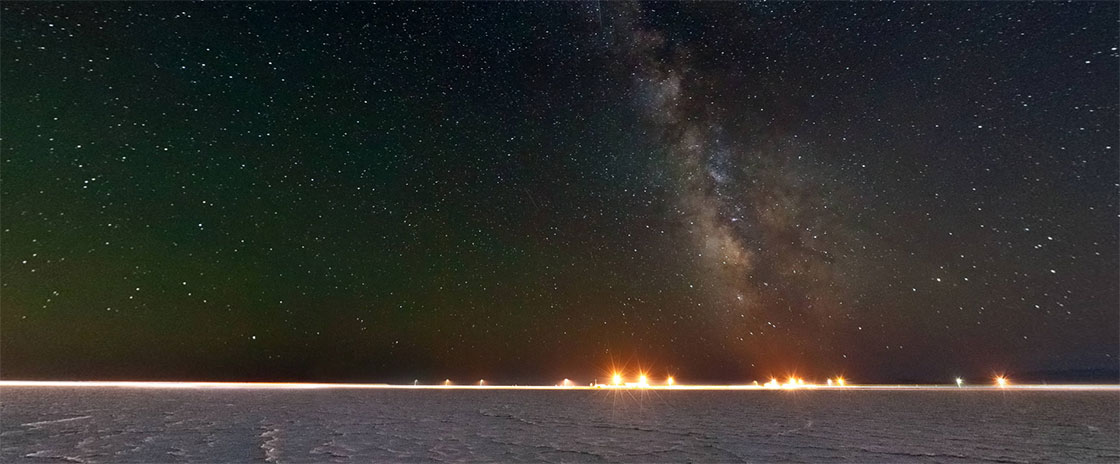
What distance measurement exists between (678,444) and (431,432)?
24.4ft

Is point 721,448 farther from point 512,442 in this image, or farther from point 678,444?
point 512,442

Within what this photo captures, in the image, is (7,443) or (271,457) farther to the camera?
(7,443)

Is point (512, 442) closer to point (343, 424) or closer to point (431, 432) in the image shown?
point (431, 432)

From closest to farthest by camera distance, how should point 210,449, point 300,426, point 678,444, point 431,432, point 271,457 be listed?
point 271,457, point 210,449, point 678,444, point 431,432, point 300,426

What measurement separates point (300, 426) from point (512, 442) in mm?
9047

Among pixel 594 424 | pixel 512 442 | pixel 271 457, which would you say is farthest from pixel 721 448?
pixel 271 457

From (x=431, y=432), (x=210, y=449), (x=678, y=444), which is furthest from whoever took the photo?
(x=431, y=432)

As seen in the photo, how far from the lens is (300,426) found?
61.9 feet

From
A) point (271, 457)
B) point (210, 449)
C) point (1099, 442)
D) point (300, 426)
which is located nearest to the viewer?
point (271, 457)

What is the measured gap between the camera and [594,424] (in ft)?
65.6

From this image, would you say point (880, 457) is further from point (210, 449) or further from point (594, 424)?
point (210, 449)

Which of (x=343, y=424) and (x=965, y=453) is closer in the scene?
(x=965, y=453)

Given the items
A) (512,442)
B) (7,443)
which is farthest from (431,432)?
(7,443)

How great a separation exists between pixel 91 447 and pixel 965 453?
20.1 metres
